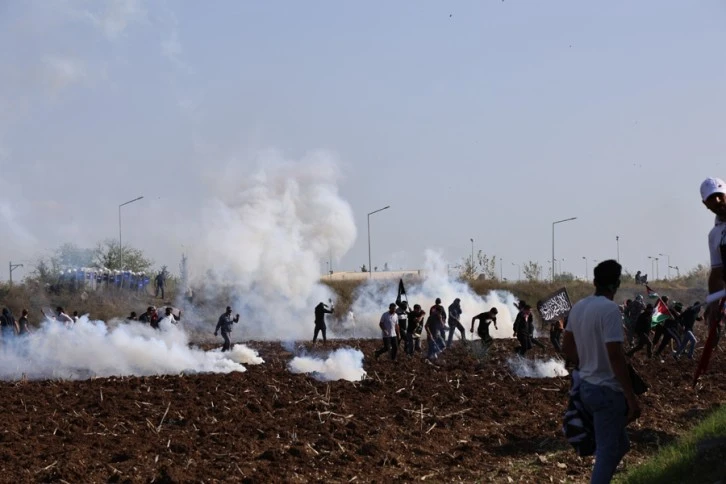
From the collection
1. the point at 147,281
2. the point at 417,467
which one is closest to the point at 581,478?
the point at 417,467

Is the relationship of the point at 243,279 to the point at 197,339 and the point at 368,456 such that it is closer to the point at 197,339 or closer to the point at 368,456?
the point at 197,339

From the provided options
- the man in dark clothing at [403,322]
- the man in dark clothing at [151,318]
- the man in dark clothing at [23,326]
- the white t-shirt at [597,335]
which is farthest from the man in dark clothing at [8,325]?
the white t-shirt at [597,335]

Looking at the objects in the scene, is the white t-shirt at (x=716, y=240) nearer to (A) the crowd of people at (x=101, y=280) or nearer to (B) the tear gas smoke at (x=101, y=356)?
(B) the tear gas smoke at (x=101, y=356)

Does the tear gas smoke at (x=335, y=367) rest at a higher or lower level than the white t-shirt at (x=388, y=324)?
lower

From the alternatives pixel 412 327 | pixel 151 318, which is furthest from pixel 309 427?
pixel 151 318

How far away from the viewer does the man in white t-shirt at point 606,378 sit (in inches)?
279

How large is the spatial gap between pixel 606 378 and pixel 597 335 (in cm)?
30

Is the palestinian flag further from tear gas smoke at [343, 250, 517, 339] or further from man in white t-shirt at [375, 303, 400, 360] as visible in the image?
tear gas smoke at [343, 250, 517, 339]

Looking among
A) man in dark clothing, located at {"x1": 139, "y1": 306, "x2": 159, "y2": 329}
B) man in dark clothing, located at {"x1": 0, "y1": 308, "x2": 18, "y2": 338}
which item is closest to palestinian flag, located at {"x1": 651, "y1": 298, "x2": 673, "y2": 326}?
man in dark clothing, located at {"x1": 139, "y1": 306, "x2": 159, "y2": 329}

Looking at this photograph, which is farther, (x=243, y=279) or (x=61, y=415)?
(x=243, y=279)

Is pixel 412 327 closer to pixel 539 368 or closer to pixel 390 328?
A: pixel 390 328

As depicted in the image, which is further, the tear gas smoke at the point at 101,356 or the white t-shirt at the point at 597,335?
the tear gas smoke at the point at 101,356

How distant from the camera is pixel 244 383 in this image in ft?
64.0

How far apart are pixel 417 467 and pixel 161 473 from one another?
2.75 metres
